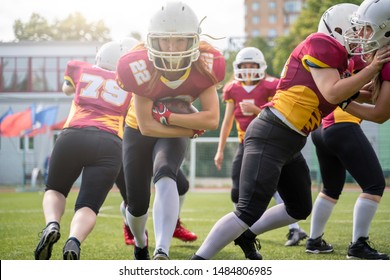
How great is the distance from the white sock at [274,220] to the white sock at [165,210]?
491 mm

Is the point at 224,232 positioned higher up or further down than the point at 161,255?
higher up

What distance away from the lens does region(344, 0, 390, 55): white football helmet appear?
2430mm

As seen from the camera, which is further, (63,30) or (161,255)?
(63,30)

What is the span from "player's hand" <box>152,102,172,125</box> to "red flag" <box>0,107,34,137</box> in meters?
7.76

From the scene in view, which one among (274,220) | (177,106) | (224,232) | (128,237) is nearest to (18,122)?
(128,237)

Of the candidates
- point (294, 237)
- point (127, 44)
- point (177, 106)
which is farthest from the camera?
point (294, 237)

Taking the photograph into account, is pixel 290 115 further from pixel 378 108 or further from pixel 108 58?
pixel 108 58

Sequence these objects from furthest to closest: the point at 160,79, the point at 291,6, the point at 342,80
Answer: the point at 291,6, the point at 160,79, the point at 342,80

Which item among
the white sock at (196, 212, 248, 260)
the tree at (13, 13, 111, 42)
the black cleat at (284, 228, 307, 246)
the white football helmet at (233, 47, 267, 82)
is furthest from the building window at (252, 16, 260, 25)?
the white sock at (196, 212, 248, 260)

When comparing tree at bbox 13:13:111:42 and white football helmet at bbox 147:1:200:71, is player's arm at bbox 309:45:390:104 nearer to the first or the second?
white football helmet at bbox 147:1:200:71

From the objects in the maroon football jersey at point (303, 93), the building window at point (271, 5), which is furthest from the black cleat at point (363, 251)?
the building window at point (271, 5)

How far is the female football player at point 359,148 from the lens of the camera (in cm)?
245

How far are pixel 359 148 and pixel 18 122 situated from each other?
850 cm

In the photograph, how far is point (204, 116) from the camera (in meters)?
2.78
